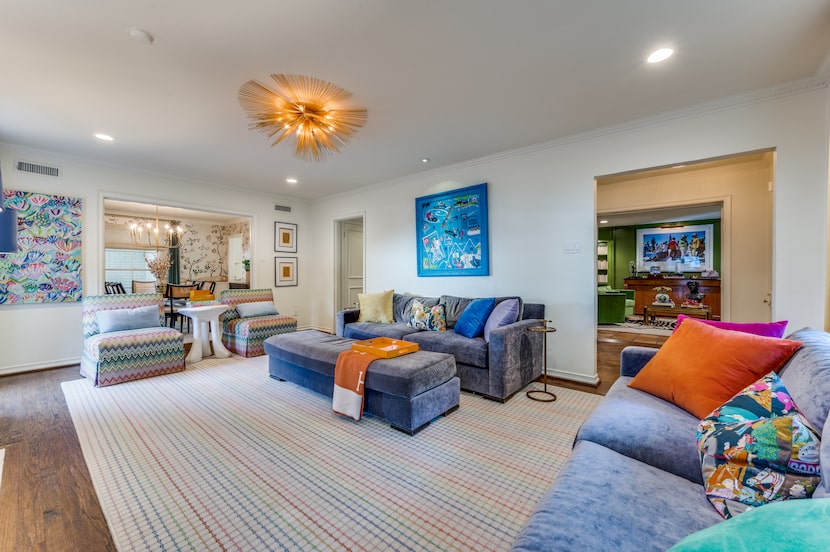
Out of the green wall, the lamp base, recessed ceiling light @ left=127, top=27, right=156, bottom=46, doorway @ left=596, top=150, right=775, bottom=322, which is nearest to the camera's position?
recessed ceiling light @ left=127, top=27, right=156, bottom=46

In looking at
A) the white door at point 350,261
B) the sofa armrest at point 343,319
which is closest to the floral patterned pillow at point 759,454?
the sofa armrest at point 343,319

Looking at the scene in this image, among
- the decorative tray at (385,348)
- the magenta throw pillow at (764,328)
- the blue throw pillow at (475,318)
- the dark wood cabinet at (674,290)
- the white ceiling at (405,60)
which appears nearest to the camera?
the magenta throw pillow at (764,328)

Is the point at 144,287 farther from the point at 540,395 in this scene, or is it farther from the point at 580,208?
the point at 580,208

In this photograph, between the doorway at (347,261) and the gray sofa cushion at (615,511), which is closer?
the gray sofa cushion at (615,511)

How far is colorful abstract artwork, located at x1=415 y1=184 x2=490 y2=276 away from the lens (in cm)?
420

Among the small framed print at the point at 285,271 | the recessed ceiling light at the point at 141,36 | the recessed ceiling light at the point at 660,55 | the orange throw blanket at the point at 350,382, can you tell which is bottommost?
the orange throw blanket at the point at 350,382

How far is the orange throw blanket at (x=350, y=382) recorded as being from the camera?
2.52m

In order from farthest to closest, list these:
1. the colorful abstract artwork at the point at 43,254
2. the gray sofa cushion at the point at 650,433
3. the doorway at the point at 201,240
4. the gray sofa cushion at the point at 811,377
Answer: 1. the doorway at the point at 201,240
2. the colorful abstract artwork at the point at 43,254
3. the gray sofa cushion at the point at 650,433
4. the gray sofa cushion at the point at 811,377

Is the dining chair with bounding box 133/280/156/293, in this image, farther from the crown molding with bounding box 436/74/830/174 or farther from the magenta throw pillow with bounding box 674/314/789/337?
the magenta throw pillow with bounding box 674/314/789/337

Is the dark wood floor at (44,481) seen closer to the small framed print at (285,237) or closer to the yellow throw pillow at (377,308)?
the yellow throw pillow at (377,308)

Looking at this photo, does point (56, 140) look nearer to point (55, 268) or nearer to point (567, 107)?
point (55, 268)

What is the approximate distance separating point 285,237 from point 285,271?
0.63m

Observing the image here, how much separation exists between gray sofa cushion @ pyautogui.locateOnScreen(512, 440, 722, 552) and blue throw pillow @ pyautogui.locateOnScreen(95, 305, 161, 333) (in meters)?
4.72

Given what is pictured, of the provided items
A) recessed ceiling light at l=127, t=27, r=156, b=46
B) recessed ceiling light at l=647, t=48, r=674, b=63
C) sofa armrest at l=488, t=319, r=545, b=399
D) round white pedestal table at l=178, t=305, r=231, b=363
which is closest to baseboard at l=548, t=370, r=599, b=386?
sofa armrest at l=488, t=319, r=545, b=399
